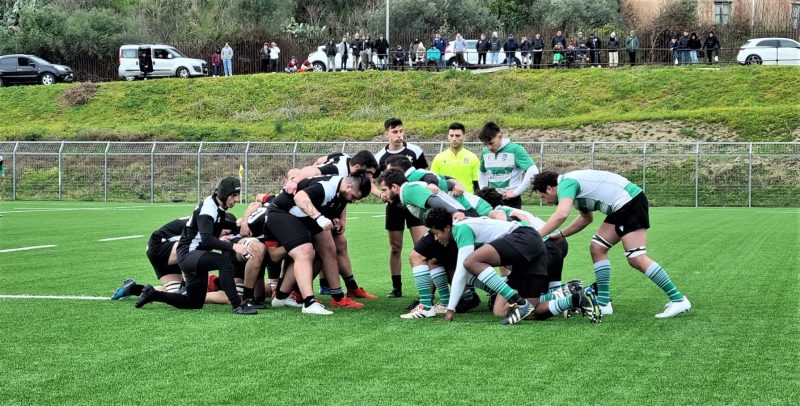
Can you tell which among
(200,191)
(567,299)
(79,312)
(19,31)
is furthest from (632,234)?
(19,31)

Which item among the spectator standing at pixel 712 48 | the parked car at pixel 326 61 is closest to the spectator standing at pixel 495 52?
the parked car at pixel 326 61

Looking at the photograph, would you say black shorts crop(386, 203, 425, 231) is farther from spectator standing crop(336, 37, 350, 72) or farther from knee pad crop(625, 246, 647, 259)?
spectator standing crop(336, 37, 350, 72)

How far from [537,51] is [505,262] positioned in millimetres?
42638

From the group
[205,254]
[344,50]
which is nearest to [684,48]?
[344,50]

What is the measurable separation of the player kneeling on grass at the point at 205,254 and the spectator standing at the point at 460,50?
43326mm

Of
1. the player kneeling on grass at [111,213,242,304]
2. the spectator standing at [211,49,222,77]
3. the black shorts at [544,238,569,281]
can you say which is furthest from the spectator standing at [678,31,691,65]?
the player kneeling on grass at [111,213,242,304]

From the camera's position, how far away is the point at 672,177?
113 ft

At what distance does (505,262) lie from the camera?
919 centimetres

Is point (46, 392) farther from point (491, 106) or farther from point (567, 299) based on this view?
point (491, 106)

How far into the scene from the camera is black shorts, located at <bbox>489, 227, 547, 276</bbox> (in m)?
9.20

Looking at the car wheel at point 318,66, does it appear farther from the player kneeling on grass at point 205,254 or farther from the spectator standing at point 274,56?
the player kneeling on grass at point 205,254

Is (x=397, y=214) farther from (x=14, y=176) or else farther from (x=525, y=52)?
(x=525, y=52)

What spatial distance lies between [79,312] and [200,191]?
92.1ft

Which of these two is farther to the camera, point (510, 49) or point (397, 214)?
point (510, 49)
